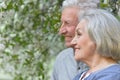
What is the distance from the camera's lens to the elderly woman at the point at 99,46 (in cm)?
302

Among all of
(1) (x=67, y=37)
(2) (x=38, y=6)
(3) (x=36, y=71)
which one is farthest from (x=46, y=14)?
(1) (x=67, y=37)

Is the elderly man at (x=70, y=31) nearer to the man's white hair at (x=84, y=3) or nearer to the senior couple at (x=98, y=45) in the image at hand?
the man's white hair at (x=84, y=3)

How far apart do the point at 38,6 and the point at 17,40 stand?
38cm

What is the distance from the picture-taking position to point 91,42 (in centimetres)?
309

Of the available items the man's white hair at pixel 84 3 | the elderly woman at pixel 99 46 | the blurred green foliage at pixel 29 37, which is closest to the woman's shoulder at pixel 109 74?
the elderly woman at pixel 99 46

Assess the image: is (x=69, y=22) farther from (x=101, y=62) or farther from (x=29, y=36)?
(x=29, y=36)

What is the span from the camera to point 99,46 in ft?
9.98

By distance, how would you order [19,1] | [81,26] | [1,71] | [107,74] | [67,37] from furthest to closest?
[1,71] → [19,1] → [67,37] → [81,26] → [107,74]

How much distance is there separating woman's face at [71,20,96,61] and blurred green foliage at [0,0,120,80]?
1.94m

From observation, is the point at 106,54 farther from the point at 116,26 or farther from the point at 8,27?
the point at 8,27

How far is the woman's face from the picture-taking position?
Answer: 10.2ft

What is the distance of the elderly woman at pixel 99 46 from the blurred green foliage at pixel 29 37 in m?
1.97

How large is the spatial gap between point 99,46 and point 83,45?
115mm

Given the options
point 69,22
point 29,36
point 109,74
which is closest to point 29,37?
point 29,36
